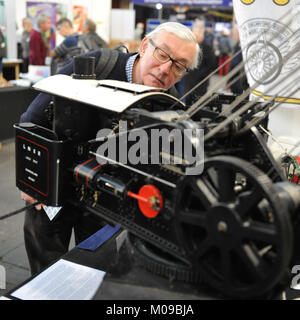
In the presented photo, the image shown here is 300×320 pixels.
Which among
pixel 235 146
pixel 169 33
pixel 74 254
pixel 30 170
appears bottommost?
pixel 74 254

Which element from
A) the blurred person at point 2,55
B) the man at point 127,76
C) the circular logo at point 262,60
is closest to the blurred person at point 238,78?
the circular logo at point 262,60

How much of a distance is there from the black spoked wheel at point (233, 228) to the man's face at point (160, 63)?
61 centimetres

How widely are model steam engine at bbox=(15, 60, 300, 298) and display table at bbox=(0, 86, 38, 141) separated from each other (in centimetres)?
308

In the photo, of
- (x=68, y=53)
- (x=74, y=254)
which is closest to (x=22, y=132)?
(x=74, y=254)

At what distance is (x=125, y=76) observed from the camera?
4.15 feet

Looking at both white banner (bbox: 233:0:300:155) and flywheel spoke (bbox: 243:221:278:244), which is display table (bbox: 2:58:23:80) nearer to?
white banner (bbox: 233:0:300:155)

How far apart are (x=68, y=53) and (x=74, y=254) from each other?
3.48 meters

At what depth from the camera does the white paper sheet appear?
77 centimetres

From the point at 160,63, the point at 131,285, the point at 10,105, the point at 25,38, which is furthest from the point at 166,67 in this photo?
the point at 25,38

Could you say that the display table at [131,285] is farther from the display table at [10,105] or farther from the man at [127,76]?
the display table at [10,105]

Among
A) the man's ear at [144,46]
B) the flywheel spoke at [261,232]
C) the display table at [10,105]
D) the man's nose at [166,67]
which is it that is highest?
the man's ear at [144,46]

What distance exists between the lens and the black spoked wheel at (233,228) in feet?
1.89

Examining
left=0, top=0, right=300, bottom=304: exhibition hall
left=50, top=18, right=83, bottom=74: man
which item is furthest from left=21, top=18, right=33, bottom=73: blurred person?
left=0, top=0, right=300, bottom=304: exhibition hall
